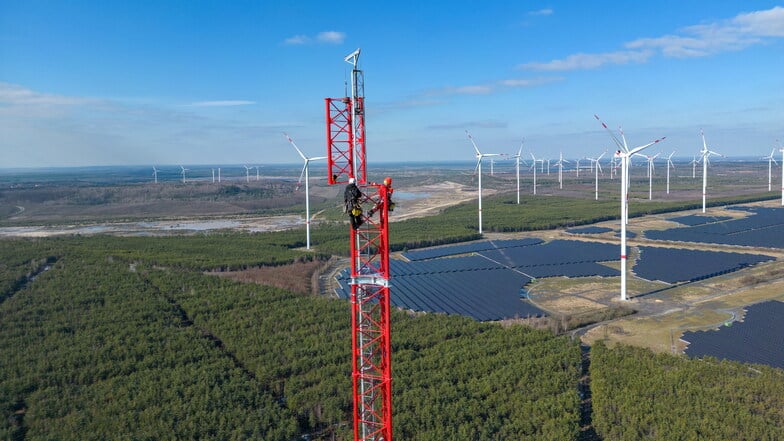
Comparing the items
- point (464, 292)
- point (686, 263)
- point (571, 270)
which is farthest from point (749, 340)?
point (686, 263)

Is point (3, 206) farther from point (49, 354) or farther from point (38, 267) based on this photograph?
point (49, 354)

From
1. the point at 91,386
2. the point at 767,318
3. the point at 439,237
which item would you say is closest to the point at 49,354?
the point at 91,386

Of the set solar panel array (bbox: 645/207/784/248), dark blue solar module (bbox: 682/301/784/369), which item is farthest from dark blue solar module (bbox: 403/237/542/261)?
dark blue solar module (bbox: 682/301/784/369)

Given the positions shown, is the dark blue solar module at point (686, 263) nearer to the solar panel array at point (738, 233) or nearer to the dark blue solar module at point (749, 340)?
the solar panel array at point (738, 233)

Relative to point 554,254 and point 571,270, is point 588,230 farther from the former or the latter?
point 571,270

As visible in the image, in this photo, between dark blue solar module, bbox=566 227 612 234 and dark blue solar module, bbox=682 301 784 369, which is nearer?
dark blue solar module, bbox=682 301 784 369

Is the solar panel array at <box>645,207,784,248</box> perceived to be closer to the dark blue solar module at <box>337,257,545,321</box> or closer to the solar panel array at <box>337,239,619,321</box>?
the solar panel array at <box>337,239,619,321</box>

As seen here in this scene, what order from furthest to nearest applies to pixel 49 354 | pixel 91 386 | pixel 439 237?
1. pixel 439 237
2. pixel 49 354
3. pixel 91 386
